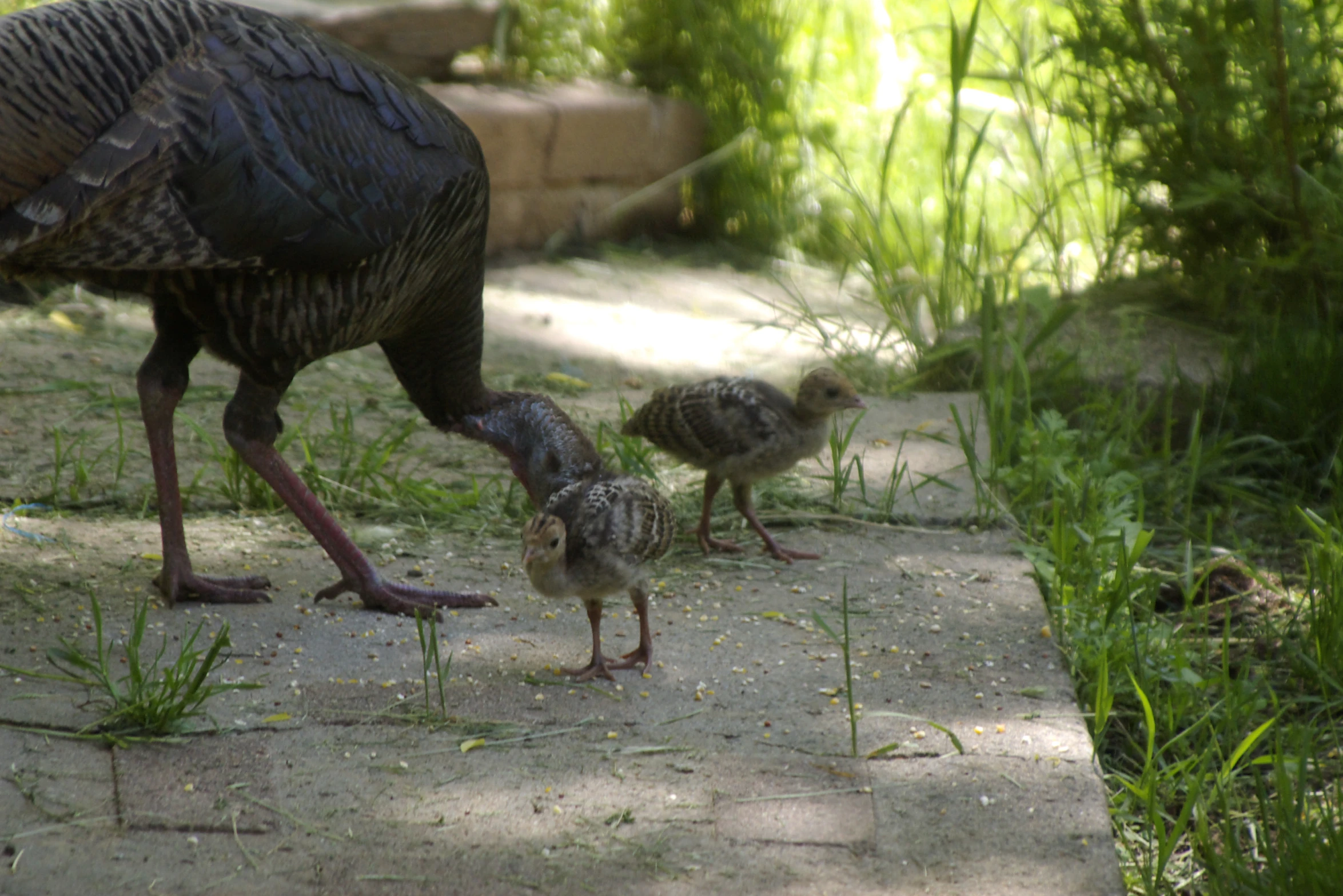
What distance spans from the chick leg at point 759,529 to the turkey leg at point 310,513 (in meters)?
0.95

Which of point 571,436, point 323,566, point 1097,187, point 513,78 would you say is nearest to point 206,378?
point 323,566

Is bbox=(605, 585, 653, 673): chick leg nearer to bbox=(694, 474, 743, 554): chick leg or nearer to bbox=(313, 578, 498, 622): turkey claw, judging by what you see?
bbox=(313, 578, 498, 622): turkey claw

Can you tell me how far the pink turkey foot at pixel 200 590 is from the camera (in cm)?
374

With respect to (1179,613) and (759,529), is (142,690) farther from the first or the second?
(1179,613)

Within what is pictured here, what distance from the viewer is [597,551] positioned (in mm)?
3344

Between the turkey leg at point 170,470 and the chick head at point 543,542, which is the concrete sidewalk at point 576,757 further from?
the chick head at point 543,542

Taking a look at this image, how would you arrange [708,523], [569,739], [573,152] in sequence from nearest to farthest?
1. [569,739]
2. [708,523]
3. [573,152]

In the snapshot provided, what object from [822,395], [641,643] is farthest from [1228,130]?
[641,643]

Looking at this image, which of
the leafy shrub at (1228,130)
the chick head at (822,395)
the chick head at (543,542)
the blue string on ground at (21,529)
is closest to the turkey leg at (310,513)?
the chick head at (543,542)

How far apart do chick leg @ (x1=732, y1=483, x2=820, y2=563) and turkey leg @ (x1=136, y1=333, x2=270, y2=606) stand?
5.03 ft

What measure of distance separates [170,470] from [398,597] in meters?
0.74

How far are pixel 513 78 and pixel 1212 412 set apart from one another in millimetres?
5260

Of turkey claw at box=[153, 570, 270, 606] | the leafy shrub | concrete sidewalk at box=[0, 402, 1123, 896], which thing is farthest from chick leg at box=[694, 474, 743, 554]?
the leafy shrub

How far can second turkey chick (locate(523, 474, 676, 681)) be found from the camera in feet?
10.8
